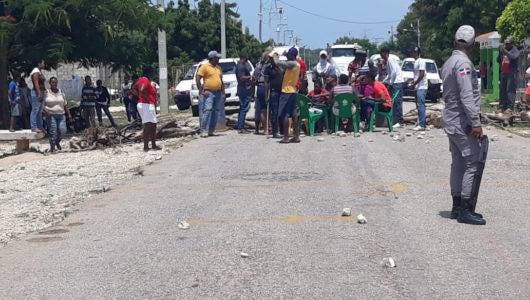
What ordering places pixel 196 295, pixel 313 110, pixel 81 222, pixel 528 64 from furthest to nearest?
pixel 528 64
pixel 313 110
pixel 81 222
pixel 196 295

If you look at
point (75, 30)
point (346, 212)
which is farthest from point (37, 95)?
point (346, 212)

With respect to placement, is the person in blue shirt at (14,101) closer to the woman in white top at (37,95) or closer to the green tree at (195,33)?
the woman in white top at (37,95)

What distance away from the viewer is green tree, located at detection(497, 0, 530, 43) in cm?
2452

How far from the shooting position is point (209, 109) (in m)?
18.5

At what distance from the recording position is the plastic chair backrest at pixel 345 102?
1773 cm

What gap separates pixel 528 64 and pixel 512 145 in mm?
12648

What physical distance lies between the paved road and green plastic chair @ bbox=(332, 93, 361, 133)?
4.60 metres

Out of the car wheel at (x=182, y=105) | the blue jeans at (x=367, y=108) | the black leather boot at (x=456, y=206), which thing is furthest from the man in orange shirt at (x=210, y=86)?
the car wheel at (x=182, y=105)

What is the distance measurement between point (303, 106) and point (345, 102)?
0.91 m

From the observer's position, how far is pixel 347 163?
44.6 ft

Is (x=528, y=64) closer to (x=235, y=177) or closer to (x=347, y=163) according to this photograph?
(x=347, y=163)

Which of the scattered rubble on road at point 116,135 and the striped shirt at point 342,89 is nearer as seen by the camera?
the striped shirt at point 342,89

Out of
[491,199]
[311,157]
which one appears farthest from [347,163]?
[491,199]

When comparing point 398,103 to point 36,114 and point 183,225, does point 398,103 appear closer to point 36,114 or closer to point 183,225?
point 36,114
